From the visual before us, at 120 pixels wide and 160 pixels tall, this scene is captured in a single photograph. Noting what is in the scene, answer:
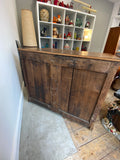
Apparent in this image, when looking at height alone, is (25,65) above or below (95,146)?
above

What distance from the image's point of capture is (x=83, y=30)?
2.11 metres

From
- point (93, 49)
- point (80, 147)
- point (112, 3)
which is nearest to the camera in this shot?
point (80, 147)

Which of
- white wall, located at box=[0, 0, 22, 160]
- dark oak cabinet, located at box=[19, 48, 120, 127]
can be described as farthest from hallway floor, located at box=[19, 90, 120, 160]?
white wall, located at box=[0, 0, 22, 160]

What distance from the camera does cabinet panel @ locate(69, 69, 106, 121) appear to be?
2.29 feet

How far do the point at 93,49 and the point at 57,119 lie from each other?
304cm

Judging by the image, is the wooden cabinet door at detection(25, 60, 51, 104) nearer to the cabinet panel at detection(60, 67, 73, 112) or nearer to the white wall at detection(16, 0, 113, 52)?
the cabinet panel at detection(60, 67, 73, 112)

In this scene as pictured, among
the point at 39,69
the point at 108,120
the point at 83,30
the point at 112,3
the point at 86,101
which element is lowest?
the point at 108,120

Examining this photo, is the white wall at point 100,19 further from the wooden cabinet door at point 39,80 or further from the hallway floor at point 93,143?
the hallway floor at point 93,143

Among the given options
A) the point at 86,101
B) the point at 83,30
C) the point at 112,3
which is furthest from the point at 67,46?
the point at 112,3

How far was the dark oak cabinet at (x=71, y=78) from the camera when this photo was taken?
0.65 m

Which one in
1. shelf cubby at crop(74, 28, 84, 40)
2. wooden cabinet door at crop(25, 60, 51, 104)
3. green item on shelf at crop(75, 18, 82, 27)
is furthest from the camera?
shelf cubby at crop(74, 28, 84, 40)

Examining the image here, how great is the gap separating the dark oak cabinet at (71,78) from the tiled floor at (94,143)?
0.43 feet

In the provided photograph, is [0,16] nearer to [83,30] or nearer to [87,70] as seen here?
[87,70]

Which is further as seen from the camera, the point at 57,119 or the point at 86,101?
the point at 57,119
